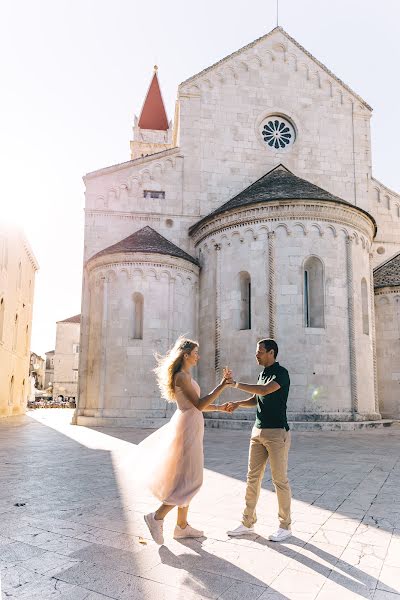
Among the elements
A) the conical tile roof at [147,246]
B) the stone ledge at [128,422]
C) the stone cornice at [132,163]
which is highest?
the stone cornice at [132,163]

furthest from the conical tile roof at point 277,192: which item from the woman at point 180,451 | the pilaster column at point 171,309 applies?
the woman at point 180,451

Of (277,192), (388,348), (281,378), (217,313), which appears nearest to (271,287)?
(217,313)

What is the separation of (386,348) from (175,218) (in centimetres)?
1101

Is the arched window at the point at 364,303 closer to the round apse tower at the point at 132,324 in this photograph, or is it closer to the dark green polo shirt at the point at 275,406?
the round apse tower at the point at 132,324

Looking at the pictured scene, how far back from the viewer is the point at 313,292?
1811 cm

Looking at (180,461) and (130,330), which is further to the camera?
(130,330)

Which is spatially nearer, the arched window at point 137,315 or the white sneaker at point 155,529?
the white sneaker at point 155,529

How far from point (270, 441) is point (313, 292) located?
1364 cm

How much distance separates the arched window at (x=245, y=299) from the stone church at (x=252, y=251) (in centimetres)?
8

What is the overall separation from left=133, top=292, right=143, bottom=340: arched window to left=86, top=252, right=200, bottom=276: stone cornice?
4.30ft

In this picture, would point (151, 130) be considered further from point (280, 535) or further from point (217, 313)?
point (280, 535)

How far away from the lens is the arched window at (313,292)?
17797 millimetres

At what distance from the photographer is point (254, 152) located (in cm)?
2314

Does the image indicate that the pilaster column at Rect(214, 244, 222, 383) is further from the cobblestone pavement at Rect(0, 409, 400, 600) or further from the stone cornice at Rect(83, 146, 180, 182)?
the cobblestone pavement at Rect(0, 409, 400, 600)
